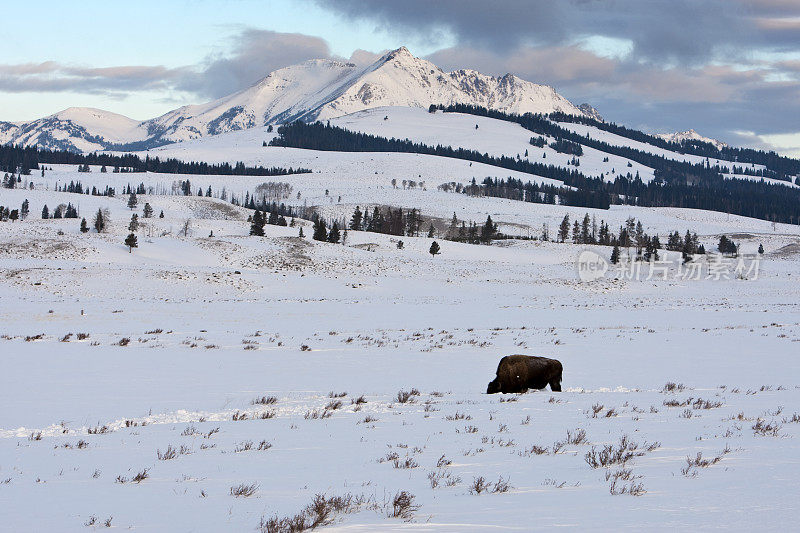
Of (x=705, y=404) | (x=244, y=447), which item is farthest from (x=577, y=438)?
(x=244, y=447)

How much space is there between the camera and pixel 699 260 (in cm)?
9962

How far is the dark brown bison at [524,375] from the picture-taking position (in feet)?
49.9

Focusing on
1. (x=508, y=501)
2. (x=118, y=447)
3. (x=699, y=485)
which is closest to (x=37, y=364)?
(x=118, y=447)

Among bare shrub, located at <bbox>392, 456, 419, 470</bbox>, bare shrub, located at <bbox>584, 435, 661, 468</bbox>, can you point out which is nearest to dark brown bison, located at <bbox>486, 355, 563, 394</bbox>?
bare shrub, located at <bbox>584, 435, 661, 468</bbox>

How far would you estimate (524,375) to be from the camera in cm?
1535

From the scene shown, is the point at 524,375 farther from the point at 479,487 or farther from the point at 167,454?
the point at 167,454

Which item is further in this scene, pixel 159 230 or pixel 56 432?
pixel 159 230

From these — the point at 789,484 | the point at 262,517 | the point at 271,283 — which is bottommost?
the point at 271,283

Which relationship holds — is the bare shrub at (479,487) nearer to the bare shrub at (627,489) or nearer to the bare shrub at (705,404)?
the bare shrub at (627,489)

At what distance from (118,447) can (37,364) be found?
1138 centimetres

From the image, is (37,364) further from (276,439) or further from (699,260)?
(699,260)

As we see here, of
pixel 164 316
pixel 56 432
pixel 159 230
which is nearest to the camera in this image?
pixel 56 432

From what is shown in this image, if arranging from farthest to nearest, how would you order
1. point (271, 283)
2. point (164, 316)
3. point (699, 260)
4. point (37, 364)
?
point (699, 260) < point (271, 283) < point (164, 316) < point (37, 364)

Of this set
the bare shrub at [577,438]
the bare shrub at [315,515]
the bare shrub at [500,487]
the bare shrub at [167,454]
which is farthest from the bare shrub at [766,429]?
the bare shrub at [167,454]
